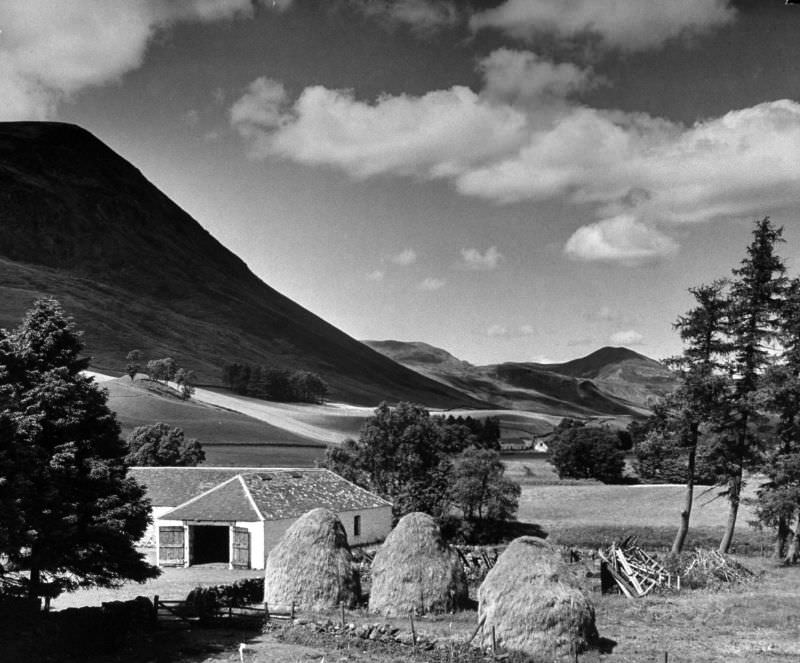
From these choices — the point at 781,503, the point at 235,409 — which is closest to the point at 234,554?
the point at 781,503

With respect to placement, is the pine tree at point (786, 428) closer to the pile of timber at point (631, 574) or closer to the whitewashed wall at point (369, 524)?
the pile of timber at point (631, 574)

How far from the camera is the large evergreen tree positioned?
24594 mm

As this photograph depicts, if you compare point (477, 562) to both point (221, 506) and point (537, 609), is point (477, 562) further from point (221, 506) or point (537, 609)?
point (537, 609)

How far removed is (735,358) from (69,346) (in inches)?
1167

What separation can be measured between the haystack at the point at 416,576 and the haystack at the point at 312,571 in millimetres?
1200

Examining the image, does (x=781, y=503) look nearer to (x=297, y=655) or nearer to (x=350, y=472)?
(x=297, y=655)

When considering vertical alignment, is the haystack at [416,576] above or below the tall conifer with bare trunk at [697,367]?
below

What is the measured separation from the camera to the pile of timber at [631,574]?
33000 mm

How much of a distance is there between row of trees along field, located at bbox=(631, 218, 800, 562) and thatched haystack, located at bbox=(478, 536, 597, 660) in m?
16.3

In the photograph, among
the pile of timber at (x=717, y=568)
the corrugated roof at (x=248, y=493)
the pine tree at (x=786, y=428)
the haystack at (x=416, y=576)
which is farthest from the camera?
the corrugated roof at (x=248, y=493)

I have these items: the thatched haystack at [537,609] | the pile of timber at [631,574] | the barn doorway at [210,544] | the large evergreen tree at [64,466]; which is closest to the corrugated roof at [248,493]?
the barn doorway at [210,544]

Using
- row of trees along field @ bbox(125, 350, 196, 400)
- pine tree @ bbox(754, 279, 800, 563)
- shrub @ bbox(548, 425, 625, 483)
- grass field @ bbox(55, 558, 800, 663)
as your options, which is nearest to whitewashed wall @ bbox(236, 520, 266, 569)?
grass field @ bbox(55, 558, 800, 663)

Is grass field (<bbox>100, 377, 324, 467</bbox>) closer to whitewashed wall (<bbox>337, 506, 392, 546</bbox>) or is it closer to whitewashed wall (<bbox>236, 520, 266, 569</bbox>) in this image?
whitewashed wall (<bbox>337, 506, 392, 546</bbox>)

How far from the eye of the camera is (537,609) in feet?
78.0
